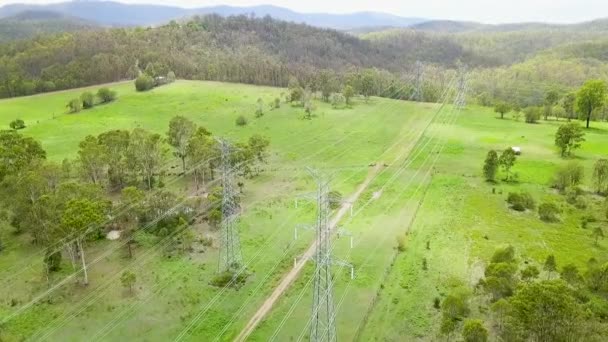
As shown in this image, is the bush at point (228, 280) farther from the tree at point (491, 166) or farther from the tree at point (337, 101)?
the tree at point (337, 101)

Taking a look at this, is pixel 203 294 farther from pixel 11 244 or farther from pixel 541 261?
pixel 541 261

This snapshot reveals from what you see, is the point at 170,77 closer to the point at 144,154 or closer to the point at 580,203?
the point at 144,154

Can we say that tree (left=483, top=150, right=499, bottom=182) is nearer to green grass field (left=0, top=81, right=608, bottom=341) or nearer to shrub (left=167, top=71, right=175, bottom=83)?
green grass field (left=0, top=81, right=608, bottom=341)

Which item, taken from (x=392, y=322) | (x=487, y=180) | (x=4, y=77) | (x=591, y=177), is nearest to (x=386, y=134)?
(x=487, y=180)

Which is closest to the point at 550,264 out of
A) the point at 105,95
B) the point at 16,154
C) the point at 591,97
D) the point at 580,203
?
the point at 580,203

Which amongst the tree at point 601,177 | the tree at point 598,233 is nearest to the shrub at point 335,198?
the tree at point 598,233

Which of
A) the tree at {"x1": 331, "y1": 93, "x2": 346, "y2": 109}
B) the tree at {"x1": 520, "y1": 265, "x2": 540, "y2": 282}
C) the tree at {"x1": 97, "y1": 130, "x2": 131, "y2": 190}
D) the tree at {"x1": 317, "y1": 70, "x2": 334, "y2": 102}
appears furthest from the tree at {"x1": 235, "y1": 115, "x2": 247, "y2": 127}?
the tree at {"x1": 520, "y1": 265, "x2": 540, "y2": 282}
